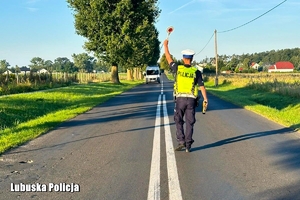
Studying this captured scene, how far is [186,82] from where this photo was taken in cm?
707

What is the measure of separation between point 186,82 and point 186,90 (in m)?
0.15

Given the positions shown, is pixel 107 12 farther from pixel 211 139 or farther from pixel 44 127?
pixel 211 139

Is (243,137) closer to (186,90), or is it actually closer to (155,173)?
(186,90)

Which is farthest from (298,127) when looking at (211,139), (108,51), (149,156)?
(108,51)

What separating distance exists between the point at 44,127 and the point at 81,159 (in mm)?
4188

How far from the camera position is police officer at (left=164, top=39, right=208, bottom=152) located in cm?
703

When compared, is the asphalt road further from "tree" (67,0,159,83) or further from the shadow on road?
"tree" (67,0,159,83)

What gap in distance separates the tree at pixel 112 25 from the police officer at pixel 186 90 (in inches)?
1164

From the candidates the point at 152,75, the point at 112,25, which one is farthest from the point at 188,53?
the point at 152,75

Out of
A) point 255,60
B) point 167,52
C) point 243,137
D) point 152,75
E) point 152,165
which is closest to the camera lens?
point 152,165

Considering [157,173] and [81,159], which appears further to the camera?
[81,159]

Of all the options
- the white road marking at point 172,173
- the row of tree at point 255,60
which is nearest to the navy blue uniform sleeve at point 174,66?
the white road marking at point 172,173

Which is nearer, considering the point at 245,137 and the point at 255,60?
the point at 245,137

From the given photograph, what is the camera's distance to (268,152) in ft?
23.8
